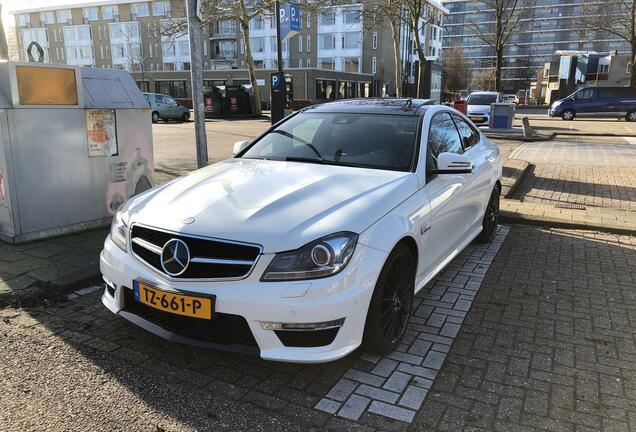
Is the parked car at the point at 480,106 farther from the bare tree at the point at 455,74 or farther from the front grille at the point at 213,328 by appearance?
the bare tree at the point at 455,74

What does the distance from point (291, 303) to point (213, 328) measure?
0.49 meters

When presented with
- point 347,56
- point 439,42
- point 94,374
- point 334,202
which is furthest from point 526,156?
point 439,42

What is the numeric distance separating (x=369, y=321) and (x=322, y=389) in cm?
47

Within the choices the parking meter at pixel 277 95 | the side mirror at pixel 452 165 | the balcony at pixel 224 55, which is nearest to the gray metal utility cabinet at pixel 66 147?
the parking meter at pixel 277 95

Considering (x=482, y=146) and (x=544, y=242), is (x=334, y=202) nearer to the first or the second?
(x=482, y=146)

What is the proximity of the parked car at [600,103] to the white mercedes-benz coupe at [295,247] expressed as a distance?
3095cm

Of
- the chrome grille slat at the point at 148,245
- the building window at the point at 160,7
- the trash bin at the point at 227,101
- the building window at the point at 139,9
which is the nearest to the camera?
the chrome grille slat at the point at 148,245

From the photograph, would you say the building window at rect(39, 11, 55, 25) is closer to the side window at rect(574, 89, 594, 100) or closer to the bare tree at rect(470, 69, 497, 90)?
the bare tree at rect(470, 69, 497, 90)

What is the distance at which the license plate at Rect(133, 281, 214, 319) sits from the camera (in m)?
2.73

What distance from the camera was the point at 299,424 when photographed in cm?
260

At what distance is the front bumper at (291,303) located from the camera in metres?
2.65

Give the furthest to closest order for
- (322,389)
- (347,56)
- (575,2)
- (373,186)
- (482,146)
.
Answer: (575,2)
(347,56)
(482,146)
(373,186)
(322,389)

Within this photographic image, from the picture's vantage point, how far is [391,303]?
10.6ft

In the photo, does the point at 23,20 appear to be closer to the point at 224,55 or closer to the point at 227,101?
the point at 224,55
